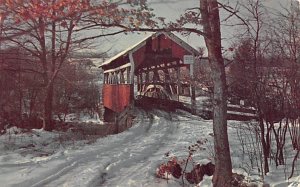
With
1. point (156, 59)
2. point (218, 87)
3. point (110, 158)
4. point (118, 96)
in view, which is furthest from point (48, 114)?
point (218, 87)

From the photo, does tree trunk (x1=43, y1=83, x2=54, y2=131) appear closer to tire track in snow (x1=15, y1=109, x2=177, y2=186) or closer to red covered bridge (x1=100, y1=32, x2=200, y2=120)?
red covered bridge (x1=100, y1=32, x2=200, y2=120)

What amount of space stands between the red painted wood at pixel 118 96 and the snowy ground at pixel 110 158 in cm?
470

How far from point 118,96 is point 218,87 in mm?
15693

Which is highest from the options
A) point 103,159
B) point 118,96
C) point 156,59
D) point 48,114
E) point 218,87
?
point 156,59

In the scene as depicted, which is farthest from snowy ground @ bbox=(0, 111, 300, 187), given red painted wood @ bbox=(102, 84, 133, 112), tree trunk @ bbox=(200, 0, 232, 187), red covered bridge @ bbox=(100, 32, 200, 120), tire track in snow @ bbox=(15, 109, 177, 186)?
red painted wood @ bbox=(102, 84, 133, 112)

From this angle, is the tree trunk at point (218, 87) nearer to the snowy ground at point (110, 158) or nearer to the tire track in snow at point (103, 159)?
the snowy ground at point (110, 158)

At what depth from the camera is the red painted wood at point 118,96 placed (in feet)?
58.8

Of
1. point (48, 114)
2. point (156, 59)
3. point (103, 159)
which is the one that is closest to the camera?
point (103, 159)

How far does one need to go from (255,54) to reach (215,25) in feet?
6.35

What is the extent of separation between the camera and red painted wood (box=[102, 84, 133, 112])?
17.9 meters

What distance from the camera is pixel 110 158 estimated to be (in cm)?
816

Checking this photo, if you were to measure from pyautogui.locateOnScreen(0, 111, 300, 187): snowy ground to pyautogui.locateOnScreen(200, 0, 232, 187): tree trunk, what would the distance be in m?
0.49

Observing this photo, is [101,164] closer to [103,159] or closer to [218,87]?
[103,159]

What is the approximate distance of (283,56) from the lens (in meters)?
6.25
